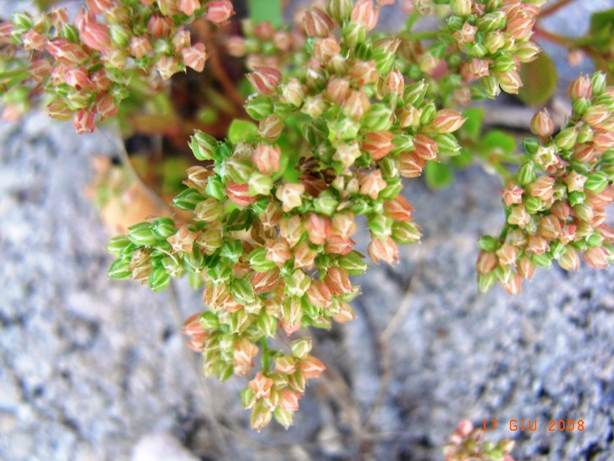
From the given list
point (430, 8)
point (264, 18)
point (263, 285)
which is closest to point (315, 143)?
point (263, 285)

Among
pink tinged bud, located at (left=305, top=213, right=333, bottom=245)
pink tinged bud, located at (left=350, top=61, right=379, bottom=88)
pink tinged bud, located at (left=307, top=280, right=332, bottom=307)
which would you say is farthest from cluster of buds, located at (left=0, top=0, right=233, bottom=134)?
pink tinged bud, located at (left=307, top=280, right=332, bottom=307)

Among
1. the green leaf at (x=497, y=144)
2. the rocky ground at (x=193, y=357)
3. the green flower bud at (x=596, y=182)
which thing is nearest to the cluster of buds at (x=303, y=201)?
the green flower bud at (x=596, y=182)

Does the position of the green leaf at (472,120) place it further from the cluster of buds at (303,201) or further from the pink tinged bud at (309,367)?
the pink tinged bud at (309,367)

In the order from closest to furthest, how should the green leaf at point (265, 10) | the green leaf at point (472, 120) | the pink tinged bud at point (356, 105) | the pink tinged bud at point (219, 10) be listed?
the pink tinged bud at point (356, 105), the pink tinged bud at point (219, 10), the green leaf at point (472, 120), the green leaf at point (265, 10)

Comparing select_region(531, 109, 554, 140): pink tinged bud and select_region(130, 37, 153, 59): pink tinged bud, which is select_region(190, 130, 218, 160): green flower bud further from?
select_region(531, 109, 554, 140): pink tinged bud

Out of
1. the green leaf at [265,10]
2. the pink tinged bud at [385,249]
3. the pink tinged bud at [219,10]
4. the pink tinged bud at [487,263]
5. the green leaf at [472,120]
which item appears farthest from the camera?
the green leaf at [265,10]

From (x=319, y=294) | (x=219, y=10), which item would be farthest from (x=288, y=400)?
(x=219, y=10)

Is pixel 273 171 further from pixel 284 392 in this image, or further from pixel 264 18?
pixel 264 18
